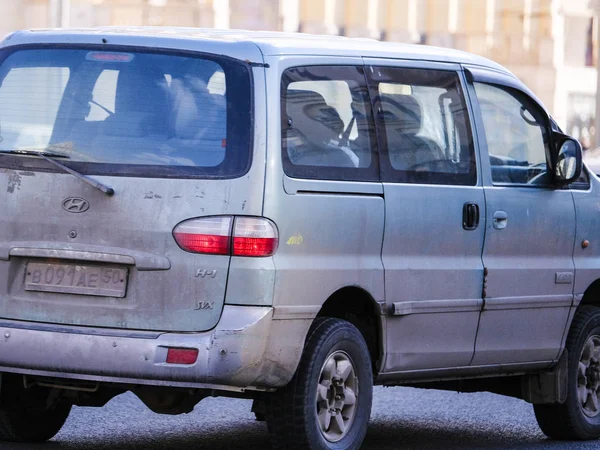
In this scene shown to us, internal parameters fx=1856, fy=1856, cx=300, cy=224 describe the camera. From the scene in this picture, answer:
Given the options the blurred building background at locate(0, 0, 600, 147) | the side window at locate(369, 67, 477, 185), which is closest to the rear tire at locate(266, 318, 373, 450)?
the side window at locate(369, 67, 477, 185)

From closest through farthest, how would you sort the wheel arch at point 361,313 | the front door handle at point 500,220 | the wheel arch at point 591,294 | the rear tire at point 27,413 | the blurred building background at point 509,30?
the wheel arch at point 361,313 < the rear tire at point 27,413 < the front door handle at point 500,220 < the wheel arch at point 591,294 < the blurred building background at point 509,30

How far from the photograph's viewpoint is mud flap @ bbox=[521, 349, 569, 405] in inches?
368

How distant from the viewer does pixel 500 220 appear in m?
8.59

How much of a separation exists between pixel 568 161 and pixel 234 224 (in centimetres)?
257

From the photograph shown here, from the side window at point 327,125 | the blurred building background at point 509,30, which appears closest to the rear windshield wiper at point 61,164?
the side window at point 327,125

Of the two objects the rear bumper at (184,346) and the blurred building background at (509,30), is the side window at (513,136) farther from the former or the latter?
the blurred building background at (509,30)

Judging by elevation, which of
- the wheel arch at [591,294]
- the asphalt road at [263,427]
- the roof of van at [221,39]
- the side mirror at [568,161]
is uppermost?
the roof of van at [221,39]

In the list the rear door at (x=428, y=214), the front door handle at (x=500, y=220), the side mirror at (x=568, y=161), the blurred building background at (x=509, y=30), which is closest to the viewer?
the rear door at (x=428, y=214)

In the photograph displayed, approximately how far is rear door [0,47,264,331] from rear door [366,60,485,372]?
3.00 ft

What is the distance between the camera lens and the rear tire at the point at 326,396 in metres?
7.45

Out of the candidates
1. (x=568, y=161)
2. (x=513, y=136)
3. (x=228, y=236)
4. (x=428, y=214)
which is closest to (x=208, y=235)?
(x=228, y=236)

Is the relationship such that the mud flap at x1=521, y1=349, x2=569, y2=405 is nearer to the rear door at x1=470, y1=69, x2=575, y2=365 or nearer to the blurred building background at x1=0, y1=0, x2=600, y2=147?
the rear door at x1=470, y1=69, x2=575, y2=365

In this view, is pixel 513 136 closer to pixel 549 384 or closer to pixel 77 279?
pixel 549 384

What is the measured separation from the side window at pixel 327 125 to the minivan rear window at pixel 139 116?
0.79 feet
